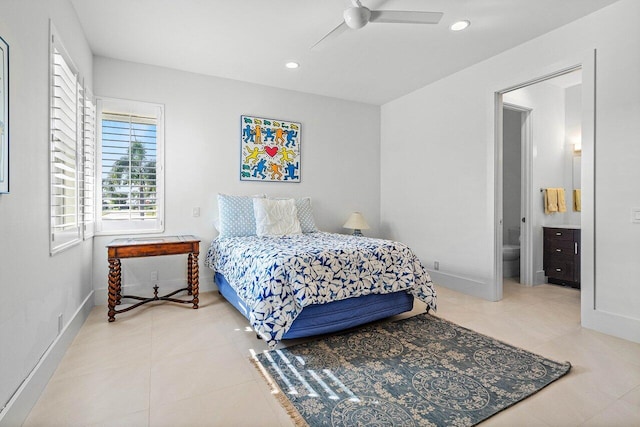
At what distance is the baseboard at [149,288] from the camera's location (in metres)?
3.42

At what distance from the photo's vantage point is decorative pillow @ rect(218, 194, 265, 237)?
3.65 metres

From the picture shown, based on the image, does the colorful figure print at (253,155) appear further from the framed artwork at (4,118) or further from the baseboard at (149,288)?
the framed artwork at (4,118)

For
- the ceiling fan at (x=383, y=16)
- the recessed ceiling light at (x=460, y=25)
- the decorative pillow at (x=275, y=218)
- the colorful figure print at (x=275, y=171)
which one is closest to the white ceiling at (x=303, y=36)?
the recessed ceiling light at (x=460, y=25)

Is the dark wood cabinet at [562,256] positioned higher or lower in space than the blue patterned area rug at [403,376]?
higher

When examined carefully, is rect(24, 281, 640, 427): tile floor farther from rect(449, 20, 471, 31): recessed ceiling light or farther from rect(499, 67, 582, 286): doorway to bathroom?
rect(449, 20, 471, 31): recessed ceiling light

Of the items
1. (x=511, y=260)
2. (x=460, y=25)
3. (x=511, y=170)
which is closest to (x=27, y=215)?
(x=460, y=25)

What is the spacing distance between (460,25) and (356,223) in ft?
8.53

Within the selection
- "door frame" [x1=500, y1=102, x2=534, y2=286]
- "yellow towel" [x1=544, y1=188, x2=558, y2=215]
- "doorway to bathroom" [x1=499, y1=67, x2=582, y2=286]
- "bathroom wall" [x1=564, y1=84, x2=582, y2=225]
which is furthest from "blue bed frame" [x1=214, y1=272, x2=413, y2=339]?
"bathroom wall" [x1=564, y1=84, x2=582, y2=225]

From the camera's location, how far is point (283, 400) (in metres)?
1.79

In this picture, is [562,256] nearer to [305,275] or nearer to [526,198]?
[526,198]

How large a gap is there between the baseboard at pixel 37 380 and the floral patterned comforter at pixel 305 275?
1.22 metres

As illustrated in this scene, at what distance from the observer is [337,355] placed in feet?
7.57

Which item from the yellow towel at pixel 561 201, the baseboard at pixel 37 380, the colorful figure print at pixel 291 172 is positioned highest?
the colorful figure print at pixel 291 172

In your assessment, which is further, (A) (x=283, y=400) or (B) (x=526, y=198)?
(B) (x=526, y=198)
